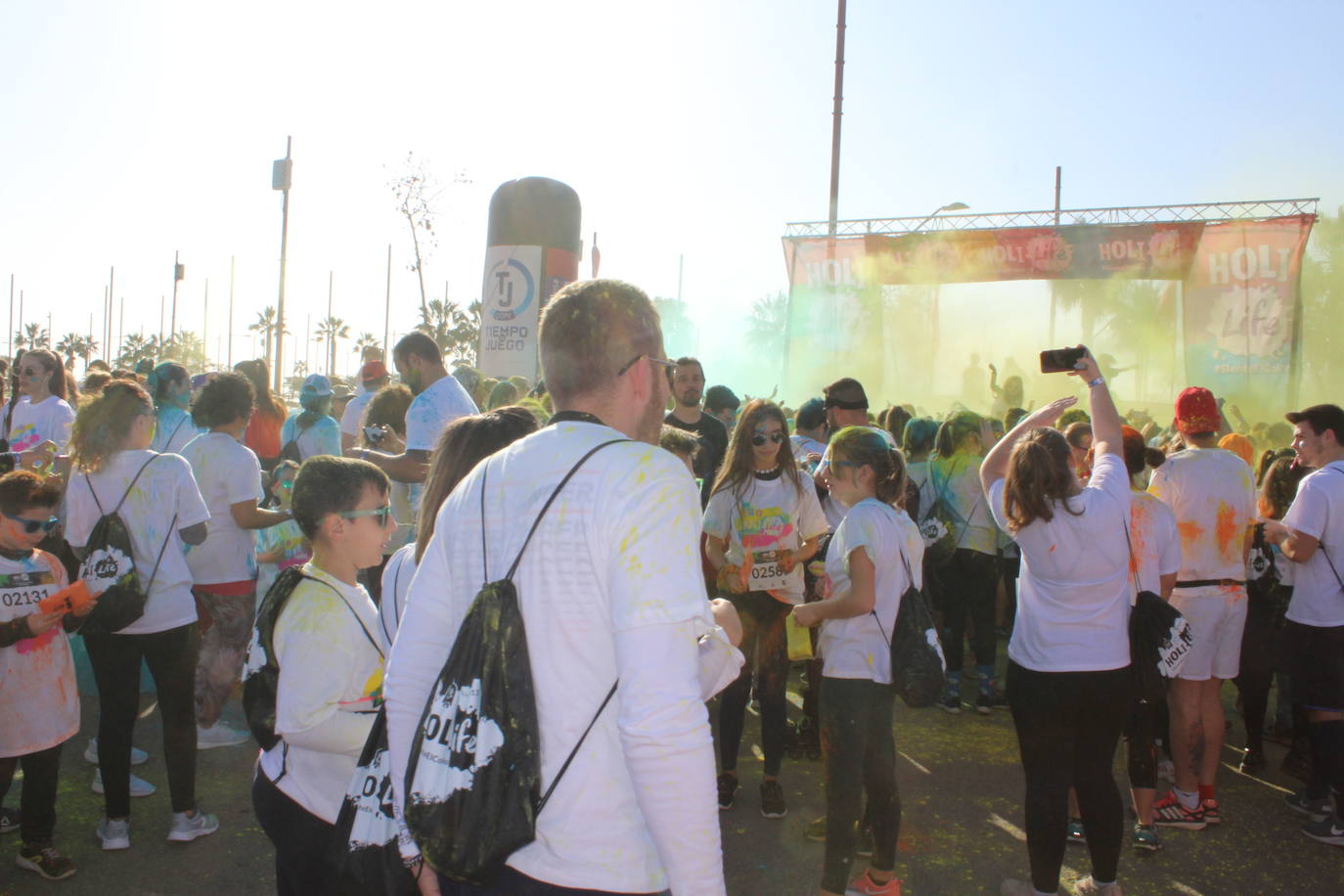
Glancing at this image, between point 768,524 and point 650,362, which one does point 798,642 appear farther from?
point 650,362

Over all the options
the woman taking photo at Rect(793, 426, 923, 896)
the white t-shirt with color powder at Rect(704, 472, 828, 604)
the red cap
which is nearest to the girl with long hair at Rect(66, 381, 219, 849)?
the white t-shirt with color powder at Rect(704, 472, 828, 604)

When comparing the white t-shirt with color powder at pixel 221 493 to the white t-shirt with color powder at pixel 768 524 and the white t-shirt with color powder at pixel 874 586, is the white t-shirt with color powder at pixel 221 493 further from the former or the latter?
the white t-shirt with color powder at pixel 874 586

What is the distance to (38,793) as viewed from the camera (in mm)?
3744

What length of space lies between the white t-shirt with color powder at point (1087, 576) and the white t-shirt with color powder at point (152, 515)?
3.59 m

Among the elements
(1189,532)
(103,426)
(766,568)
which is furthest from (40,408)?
(1189,532)

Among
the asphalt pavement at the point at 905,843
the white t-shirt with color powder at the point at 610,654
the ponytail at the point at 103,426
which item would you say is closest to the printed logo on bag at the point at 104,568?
the ponytail at the point at 103,426

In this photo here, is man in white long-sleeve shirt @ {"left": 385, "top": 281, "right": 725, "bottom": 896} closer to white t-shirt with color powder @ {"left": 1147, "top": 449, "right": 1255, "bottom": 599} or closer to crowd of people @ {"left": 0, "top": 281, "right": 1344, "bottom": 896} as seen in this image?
crowd of people @ {"left": 0, "top": 281, "right": 1344, "bottom": 896}

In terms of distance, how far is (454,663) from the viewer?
149 centimetres

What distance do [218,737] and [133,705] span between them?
151cm

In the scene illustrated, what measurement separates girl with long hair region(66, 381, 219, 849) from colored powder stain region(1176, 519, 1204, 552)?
15.7 feet

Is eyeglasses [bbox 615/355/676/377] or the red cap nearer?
eyeglasses [bbox 615/355/676/377]

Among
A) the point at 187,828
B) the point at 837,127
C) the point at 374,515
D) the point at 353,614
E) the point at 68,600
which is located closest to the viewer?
the point at 353,614

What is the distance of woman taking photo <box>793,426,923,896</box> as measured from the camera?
351 cm

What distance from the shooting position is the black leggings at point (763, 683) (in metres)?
4.62
